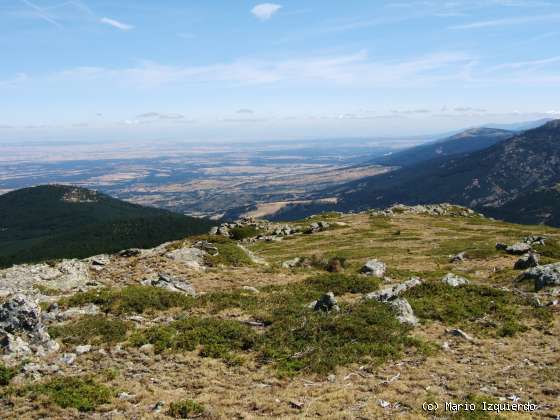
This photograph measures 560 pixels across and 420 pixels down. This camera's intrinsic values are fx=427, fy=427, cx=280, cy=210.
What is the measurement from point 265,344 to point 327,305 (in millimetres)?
6178

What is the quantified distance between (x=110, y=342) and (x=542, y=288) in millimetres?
29875

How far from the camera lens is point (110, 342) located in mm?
21922

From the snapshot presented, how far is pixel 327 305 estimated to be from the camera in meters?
26.7

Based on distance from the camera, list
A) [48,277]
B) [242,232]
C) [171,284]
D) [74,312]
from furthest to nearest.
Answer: [242,232], [48,277], [171,284], [74,312]

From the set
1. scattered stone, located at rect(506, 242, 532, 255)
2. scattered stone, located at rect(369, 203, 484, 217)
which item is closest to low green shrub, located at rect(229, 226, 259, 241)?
scattered stone, located at rect(369, 203, 484, 217)

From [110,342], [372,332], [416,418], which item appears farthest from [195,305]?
[416,418]

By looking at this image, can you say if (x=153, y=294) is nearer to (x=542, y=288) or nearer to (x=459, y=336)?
(x=459, y=336)

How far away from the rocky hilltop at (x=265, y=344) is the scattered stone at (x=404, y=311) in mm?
104

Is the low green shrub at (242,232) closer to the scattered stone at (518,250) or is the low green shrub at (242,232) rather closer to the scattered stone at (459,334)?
the scattered stone at (518,250)

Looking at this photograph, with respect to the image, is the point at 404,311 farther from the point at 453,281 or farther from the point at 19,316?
the point at 19,316

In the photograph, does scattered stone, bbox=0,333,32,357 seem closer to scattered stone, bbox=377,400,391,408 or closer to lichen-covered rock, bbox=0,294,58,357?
lichen-covered rock, bbox=0,294,58,357

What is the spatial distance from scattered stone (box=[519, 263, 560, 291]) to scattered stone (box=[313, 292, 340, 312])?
16.9m

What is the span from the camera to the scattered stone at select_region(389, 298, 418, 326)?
24.9 m

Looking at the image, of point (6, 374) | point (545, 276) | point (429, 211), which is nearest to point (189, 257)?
point (6, 374)
